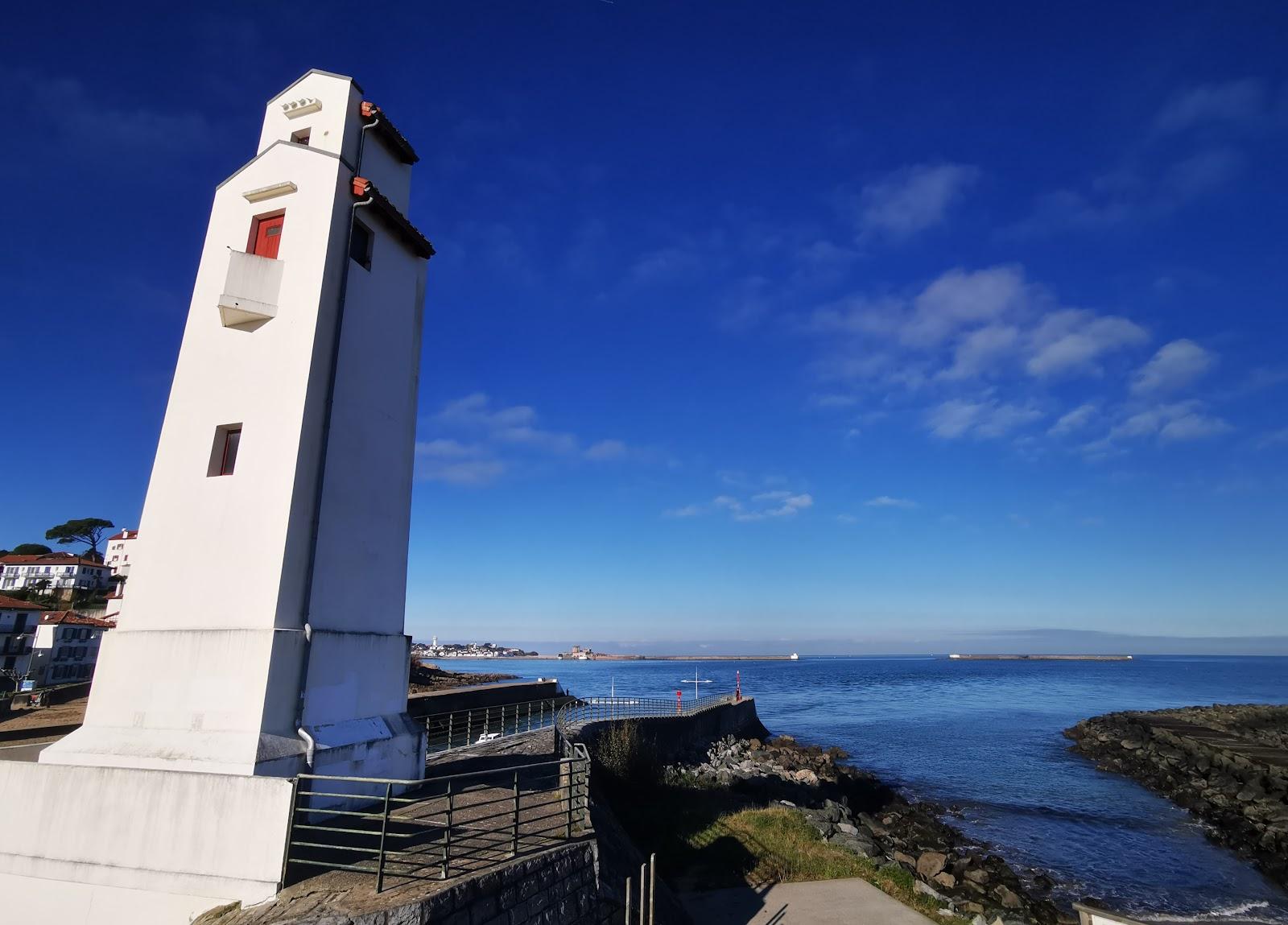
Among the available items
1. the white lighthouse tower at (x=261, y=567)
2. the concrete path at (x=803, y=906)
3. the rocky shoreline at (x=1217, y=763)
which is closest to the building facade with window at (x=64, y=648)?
the white lighthouse tower at (x=261, y=567)

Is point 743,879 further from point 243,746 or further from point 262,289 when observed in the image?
point 262,289

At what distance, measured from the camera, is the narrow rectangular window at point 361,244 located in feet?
42.2

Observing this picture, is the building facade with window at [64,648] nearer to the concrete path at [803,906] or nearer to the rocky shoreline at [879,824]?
the rocky shoreline at [879,824]

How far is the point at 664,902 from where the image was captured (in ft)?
38.4

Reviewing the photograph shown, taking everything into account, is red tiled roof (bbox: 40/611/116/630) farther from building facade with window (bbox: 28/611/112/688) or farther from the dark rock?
the dark rock

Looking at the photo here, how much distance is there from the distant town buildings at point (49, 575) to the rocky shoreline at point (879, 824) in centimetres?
6504

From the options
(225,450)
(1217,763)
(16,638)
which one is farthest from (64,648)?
(1217,763)

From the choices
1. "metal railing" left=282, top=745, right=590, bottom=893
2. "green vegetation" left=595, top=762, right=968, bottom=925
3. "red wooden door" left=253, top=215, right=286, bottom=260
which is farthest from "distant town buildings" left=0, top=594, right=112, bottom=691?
"metal railing" left=282, top=745, right=590, bottom=893

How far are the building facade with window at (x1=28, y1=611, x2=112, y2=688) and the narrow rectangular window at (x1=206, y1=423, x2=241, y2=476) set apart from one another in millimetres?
37583

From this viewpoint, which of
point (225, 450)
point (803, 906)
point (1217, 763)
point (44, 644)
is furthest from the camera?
point (44, 644)

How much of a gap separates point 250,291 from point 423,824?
9136mm

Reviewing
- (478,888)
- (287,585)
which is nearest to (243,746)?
(287,585)

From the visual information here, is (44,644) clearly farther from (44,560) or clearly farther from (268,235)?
(268,235)

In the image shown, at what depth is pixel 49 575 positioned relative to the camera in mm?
64312
